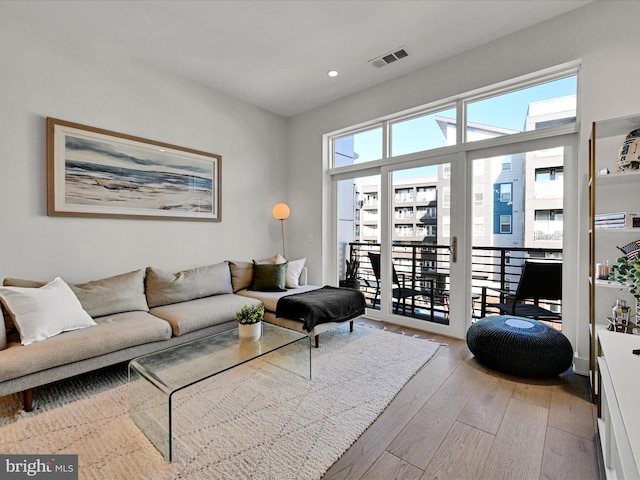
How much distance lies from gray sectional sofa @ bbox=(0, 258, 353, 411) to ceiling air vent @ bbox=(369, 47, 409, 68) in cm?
258

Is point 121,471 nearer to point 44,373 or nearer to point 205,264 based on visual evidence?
point 44,373

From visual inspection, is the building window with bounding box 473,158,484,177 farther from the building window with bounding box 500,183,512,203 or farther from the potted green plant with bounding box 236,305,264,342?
the potted green plant with bounding box 236,305,264,342

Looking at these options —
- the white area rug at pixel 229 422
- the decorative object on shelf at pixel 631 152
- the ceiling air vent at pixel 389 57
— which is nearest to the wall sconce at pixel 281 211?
the ceiling air vent at pixel 389 57

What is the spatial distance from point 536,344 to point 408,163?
2.26m

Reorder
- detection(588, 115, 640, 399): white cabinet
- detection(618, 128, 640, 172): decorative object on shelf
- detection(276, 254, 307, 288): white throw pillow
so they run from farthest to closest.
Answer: detection(276, 254, 307, 288): white throw pillow → detection(588, 115, 640, 399): white cabinet → detection(618, 128, 640, 172): decorative object on shelf

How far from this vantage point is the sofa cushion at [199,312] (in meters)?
2.57

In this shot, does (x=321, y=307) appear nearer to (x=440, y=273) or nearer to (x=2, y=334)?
(x=440, y=273)

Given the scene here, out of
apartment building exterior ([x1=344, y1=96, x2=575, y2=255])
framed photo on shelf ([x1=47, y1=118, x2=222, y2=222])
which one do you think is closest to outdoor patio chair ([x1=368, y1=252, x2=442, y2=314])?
apartment building exterior ([x1=344, y1=96, x2=575, y2=255])

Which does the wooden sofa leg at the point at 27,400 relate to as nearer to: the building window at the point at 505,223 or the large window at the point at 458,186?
the large window at the point at 458,186

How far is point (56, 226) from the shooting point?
267 centimetres

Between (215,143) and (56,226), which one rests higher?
(215,143)

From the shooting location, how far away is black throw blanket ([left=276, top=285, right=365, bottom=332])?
9.09 ft

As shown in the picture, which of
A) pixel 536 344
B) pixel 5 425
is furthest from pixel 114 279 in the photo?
pixel 536 344

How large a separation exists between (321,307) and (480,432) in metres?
1.53
